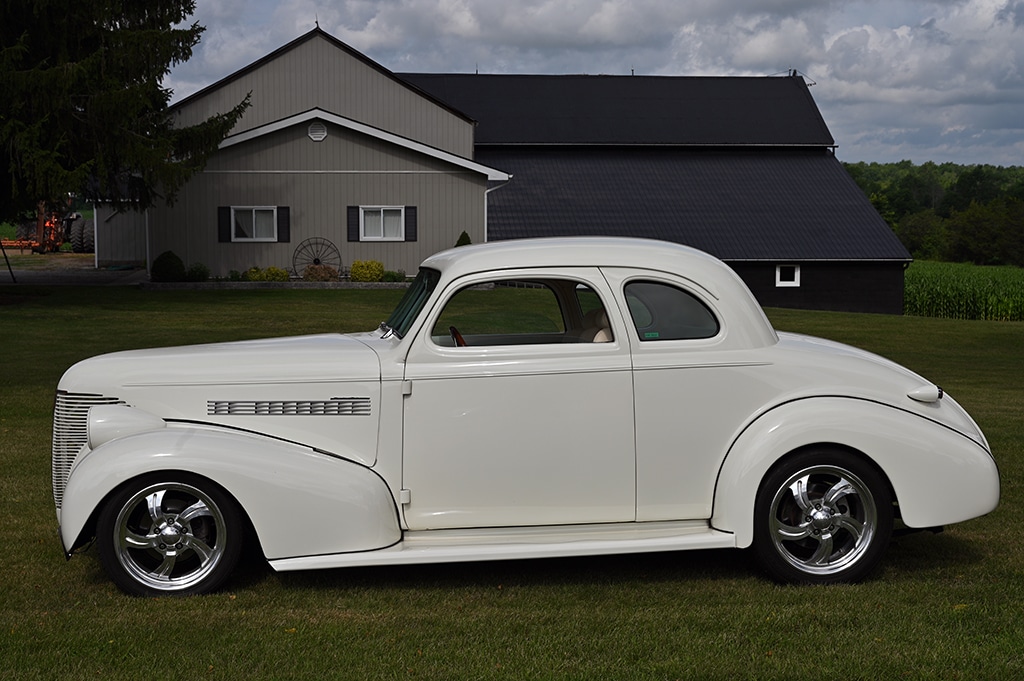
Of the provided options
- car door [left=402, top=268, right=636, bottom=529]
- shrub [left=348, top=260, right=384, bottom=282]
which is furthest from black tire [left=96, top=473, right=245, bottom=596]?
shrub [left=348, top=260, right=384, bottom=282]

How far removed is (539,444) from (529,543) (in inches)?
21.1

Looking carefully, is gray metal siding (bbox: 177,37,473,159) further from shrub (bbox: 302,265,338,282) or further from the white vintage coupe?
the white vintage coupe

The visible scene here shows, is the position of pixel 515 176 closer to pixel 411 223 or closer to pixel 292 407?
pixel 411 223

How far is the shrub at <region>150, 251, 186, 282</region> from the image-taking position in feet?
107

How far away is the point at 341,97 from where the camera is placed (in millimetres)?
37219

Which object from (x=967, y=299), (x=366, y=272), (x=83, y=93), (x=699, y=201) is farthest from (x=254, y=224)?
(x=967, y=299)

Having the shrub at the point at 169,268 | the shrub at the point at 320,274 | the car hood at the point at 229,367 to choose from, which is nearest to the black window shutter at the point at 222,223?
the shrub at the point at 169,268

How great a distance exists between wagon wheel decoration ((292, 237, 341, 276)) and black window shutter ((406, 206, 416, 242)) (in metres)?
2.15

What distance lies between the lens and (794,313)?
31109mm

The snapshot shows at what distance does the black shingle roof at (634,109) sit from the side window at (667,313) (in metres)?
36.0

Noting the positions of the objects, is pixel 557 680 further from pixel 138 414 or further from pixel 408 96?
pixel 408 96

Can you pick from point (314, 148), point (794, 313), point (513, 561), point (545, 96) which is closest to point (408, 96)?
point (314, 148)

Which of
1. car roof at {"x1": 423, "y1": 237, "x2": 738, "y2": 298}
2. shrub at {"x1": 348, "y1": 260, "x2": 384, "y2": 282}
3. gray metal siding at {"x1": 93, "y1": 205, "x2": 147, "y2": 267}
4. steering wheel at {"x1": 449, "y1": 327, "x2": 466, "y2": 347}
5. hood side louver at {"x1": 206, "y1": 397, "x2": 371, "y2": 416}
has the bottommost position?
hood side louver at {"x1": 206, "y1": 397, "x2": 371, "y2": 416}

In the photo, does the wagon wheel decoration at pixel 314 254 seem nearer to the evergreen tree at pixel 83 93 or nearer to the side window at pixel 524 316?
the evergreen tree at pixel 83 93
